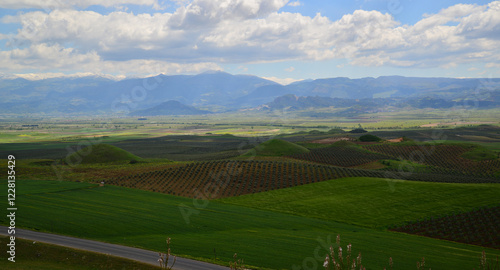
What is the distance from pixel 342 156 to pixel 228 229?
68662 millimetres

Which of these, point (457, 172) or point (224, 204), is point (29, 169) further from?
point (457, 172)

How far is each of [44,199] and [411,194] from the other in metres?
49.7

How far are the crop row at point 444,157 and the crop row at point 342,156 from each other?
8.47 metres

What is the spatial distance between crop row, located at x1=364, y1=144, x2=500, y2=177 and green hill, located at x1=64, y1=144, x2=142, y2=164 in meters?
76.6

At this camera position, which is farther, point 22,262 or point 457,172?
point 457,172

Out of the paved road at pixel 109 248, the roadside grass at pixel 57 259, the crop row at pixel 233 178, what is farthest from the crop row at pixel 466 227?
the roadside grass at pixel 57 259

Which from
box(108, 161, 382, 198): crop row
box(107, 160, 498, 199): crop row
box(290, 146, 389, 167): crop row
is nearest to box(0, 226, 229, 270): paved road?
box(107, 160, 498, 199): crop row

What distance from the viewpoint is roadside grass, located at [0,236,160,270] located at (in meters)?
24.2

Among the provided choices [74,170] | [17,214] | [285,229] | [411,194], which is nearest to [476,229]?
[411,194]

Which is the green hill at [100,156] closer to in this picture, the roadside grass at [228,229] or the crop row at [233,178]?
the crop row at [233,178]

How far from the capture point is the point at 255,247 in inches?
1181

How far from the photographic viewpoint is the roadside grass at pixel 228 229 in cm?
2872

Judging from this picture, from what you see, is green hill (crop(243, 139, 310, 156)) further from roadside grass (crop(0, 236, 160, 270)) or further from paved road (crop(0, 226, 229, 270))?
roadside grass (crop(0, 236, 160, 270))

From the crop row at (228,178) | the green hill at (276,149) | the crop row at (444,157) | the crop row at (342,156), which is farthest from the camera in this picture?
the green hill at (276,149)
